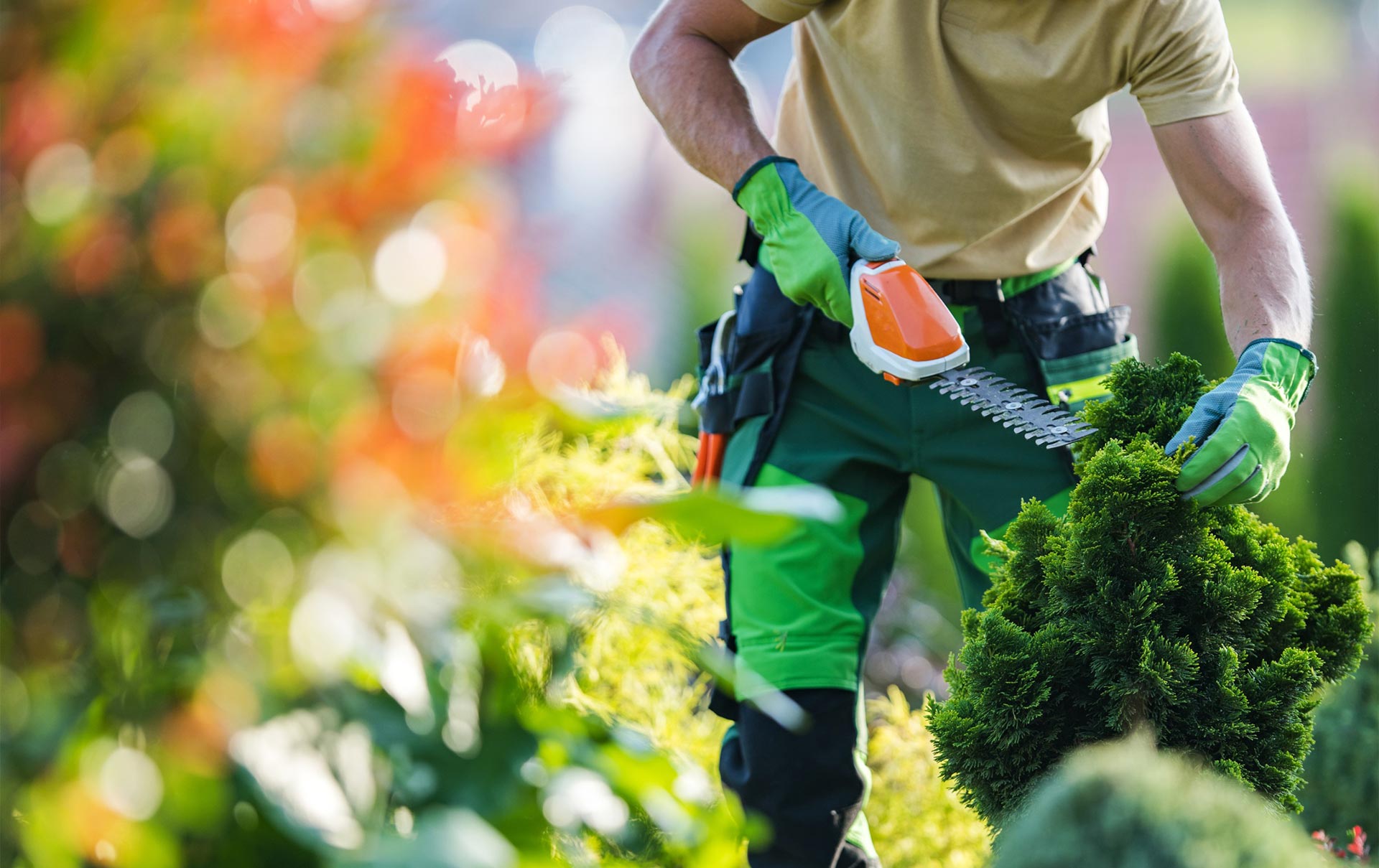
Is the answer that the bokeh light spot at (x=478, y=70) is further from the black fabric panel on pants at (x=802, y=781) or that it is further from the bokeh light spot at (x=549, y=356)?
the black fabric panel on pants at (x=802, y=781)

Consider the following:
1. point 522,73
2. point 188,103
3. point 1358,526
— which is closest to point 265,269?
point 188,103

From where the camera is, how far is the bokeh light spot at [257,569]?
613mm

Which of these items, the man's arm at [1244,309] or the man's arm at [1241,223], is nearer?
the man's arm at [1244,309]

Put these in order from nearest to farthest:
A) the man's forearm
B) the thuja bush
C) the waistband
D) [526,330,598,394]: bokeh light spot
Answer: [526,330,598,394]: bokeh light spot
the thuja bush
the man's forearm
the waistband

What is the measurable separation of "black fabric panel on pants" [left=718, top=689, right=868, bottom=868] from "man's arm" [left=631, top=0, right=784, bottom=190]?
0.92 metres

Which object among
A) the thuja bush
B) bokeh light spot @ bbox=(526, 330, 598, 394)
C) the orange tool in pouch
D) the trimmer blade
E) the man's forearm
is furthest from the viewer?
the orange tool in pouch

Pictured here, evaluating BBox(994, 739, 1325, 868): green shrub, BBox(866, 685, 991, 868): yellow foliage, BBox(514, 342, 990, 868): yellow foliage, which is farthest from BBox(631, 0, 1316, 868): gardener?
BBox(994, 739, 1325, 868): green shrub

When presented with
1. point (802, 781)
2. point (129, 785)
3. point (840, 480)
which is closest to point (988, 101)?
point (840, 480)

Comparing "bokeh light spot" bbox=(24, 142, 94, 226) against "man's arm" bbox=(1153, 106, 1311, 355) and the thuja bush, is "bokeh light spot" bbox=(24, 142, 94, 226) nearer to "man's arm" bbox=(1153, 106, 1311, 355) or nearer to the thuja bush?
the thuja bush

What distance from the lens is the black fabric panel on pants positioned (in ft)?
6.43

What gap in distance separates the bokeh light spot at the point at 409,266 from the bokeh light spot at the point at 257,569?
0.15 m

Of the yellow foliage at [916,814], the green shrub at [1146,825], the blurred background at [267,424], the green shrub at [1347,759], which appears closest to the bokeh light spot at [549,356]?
the blurred background at [267,424]

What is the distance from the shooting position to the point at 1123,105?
39.1 feet

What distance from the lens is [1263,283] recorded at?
6.07 feet
